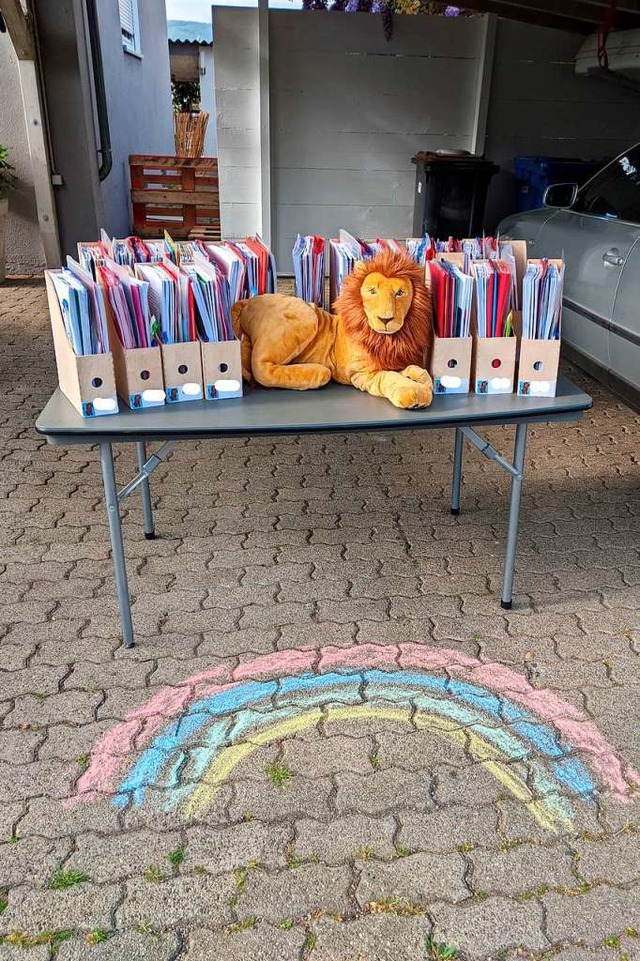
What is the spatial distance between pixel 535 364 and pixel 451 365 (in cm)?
32

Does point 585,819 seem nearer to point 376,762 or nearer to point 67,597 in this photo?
point 376,762

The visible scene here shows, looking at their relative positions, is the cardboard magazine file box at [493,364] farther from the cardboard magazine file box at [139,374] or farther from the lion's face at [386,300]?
the cardboard magazine file box at [139,374]

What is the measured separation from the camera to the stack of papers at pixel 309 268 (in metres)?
3.23

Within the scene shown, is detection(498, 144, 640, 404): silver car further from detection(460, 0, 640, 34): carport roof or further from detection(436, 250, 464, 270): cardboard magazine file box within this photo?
detection(460, 0, 640, 34): carport roof

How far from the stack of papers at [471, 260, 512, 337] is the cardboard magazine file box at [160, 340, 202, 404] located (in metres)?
1.06

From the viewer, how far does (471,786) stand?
92.3 inches

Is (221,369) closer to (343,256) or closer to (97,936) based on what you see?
(343,256)

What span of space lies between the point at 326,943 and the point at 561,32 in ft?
34.1

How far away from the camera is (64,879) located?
204 centimetres

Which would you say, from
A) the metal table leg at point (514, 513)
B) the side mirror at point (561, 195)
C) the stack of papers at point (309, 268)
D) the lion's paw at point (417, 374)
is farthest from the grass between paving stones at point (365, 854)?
the side mirror at point (561, 195)

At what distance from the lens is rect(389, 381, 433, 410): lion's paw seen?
2.76 m

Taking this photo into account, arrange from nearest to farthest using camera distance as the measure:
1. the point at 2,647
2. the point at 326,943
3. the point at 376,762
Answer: the point at 326,943 → the point at 376,762 → the point at 2,647

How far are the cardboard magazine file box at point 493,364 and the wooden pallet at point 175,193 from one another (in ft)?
32.5

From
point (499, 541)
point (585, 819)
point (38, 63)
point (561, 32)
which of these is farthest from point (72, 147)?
point (585, 819)
